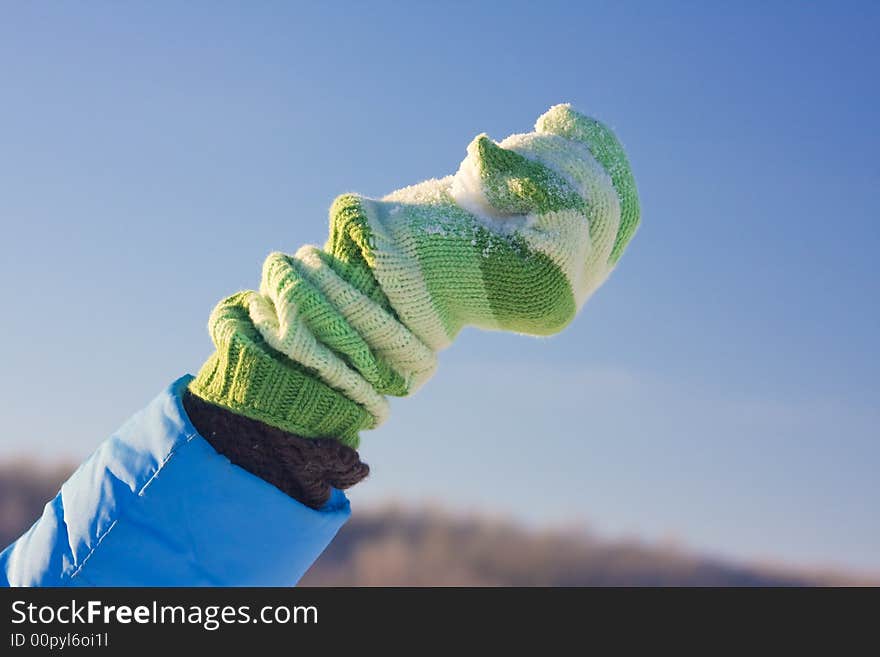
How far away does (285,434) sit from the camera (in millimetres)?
1631

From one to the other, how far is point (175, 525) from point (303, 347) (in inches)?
14.8

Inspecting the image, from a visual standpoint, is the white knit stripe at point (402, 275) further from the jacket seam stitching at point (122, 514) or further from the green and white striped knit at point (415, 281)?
the jacket seam stitching at point (122, 514)

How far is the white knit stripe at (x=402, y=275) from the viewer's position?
1.65 metres

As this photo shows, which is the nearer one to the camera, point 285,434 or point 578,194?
point 285,434

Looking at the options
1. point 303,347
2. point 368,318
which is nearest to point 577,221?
point 368,318

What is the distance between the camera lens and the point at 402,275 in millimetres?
1660

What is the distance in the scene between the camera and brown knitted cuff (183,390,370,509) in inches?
64.4

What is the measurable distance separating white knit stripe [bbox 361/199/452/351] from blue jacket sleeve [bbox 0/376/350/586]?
15.0 inches

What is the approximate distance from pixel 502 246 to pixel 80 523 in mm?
891

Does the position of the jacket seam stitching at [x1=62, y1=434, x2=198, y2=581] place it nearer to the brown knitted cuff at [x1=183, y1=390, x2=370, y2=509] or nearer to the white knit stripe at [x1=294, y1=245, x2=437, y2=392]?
the brown knitted cuff at [x1=183, y1=390, x2=370, y2=509]

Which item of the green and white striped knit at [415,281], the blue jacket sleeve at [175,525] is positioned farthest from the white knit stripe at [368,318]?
the blue jacket sleeve at [175,525]

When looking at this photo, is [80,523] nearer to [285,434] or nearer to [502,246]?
[285,434]
